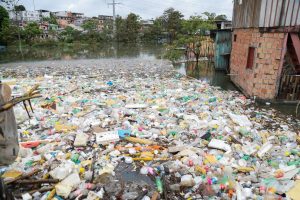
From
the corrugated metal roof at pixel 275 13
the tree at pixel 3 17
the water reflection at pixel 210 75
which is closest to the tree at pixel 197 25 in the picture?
the water reflection at pixel 210 75

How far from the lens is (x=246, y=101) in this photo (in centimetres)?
724

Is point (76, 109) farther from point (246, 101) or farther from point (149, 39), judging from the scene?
point (149, 39)

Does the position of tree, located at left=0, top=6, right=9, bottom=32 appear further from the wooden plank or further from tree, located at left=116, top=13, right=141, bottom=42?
the wooden plank

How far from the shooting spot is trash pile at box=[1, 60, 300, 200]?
3234 millimetres

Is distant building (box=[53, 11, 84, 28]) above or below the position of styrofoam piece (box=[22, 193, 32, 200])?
above

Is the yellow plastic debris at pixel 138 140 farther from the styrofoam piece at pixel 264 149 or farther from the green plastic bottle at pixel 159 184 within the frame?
the styrofoam piece at pixel 264 149

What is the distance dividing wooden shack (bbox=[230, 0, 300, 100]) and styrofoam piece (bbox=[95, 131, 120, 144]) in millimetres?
4803

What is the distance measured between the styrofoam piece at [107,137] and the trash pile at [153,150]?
2 centimetres

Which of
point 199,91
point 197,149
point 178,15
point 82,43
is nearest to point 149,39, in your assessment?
point 178,15

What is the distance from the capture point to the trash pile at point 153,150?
323cm

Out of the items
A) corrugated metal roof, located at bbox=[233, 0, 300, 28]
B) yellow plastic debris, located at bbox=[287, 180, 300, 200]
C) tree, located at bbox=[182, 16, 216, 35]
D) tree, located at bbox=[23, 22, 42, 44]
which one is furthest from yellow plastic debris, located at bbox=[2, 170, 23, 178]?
tree, located at bbox=[23, 22, 42, 44]

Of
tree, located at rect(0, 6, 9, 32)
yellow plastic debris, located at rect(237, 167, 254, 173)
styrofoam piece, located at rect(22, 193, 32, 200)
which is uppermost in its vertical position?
tree, located at rect(0, 6, 9, 32)

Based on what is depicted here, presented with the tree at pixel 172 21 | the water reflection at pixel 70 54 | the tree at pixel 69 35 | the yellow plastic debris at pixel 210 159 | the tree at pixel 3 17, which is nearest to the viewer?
the yellow plastic debris at pixel 210 159

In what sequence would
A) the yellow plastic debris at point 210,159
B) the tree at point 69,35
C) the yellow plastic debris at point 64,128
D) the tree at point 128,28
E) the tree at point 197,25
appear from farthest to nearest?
the tree at point 128,28 → the tree at point 69,35 → the tree at point 197,25 → the yellow plastic debris at point 64,128 → the yellow plastic debris at point 210,159
